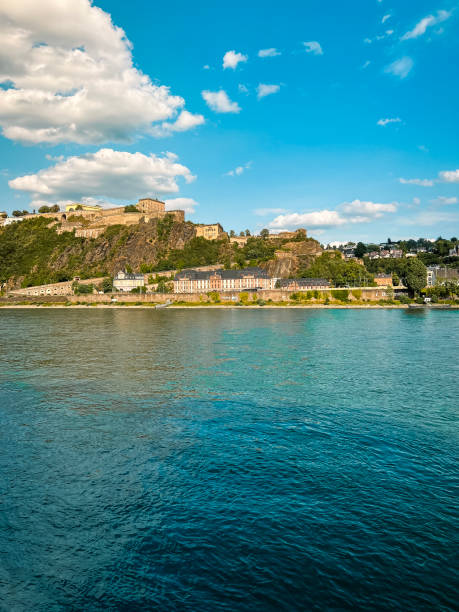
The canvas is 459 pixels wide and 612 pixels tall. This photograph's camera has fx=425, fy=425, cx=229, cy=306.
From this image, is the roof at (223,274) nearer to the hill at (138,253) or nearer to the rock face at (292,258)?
the rock face at (292,258)

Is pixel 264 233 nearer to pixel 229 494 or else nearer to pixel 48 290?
pixel 48 290

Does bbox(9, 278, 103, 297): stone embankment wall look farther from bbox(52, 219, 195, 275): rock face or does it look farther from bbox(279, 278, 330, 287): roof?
bbox(279, 278, 330, 287): roof

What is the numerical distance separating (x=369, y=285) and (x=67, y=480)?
87.2m

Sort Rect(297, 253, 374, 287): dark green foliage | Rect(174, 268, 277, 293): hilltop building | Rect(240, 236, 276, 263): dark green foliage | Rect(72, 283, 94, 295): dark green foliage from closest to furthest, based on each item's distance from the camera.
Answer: Rect(297, 253, 374, 287): dark green foliage < Rect(72, 283, 94, 295): dark green foliage < Rect(174, 268, 277, 293): hilltop building < Rect(240, 236, 276, 263): dark green foliage

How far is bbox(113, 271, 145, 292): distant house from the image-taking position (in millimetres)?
93938

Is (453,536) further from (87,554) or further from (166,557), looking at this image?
(87,554)

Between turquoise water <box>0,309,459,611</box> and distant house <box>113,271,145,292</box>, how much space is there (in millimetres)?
77150

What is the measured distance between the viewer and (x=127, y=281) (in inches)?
3711

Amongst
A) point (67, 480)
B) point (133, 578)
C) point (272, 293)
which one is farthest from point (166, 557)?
point (272, 293)

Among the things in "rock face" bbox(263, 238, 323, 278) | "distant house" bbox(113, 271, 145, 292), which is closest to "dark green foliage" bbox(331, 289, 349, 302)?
"rock face" bbox(263, 238, 323, 278)

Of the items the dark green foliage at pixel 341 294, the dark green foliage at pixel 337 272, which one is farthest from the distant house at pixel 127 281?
the dark green foliage at pixel 341 294

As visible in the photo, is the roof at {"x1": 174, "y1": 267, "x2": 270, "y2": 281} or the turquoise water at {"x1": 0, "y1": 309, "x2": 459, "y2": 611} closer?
the turquoise water at {"x1": 0, "y1": 309, "x2": 459, "y2": 611}

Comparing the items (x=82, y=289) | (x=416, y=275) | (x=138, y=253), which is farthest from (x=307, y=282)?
(x=82, y=289)

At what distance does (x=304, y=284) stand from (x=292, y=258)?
55.6ft
